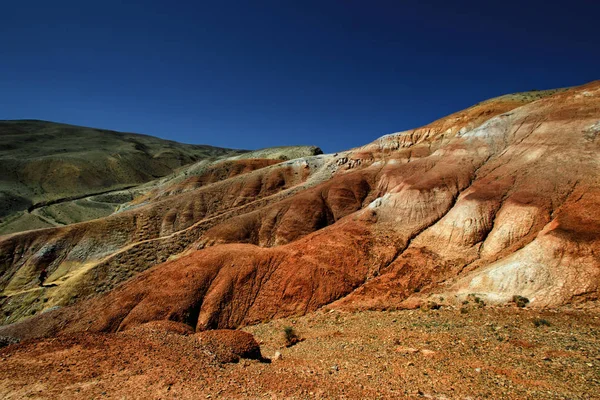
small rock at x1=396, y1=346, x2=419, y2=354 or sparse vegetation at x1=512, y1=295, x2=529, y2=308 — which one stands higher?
sparse vegetation at x1=512, y1=295, x2=529, y2=308

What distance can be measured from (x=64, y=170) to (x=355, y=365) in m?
127

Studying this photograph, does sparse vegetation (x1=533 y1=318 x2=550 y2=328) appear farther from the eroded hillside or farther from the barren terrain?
the eroded hillside

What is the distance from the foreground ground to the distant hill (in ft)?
242

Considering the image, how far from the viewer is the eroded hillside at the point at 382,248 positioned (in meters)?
20.4

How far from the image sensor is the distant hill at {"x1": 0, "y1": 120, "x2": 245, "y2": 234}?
260 ft

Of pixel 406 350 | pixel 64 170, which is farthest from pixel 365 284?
pixel 64 170

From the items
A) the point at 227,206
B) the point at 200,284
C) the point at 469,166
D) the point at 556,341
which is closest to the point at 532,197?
the point at 469,166

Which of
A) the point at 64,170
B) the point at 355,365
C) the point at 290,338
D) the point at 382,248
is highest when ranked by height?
the point at 64,170

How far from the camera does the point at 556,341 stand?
1302 centimetres

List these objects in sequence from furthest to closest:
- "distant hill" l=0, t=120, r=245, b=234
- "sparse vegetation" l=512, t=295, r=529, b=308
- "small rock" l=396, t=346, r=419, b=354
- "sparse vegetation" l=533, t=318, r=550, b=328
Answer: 1. "distant hill" l=0, t=120, r=245, b=234
2. "sparse vegetation" l=512, t=295, r=529, b=308
3. "sparse vegetation" l=533, t=318, r=550, b=328
4. "small rock" l=396, t=346, r=419, b=354

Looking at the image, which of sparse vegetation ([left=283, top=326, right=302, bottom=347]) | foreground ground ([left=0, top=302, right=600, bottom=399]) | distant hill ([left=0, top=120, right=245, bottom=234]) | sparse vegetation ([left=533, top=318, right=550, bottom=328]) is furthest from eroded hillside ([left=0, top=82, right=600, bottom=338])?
distant hill ([left=0, top=120, right=245, bottom=234])

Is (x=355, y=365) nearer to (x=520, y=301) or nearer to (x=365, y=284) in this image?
(x=520, y=301)

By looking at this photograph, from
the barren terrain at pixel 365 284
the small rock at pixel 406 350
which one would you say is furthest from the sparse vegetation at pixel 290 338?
the small rock at pixel 406 350

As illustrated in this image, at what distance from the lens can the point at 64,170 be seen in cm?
10881
